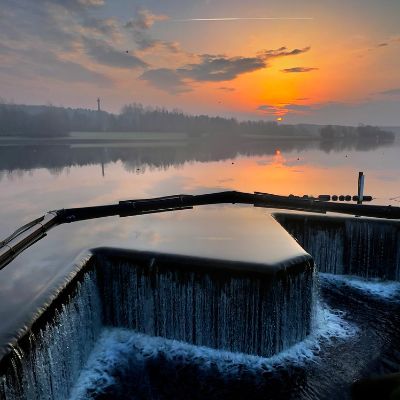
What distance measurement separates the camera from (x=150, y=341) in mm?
10883

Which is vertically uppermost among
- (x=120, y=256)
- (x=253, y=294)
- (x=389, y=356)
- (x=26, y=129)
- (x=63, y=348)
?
(x=26, y=129)

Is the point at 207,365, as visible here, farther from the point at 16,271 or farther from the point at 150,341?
the point at 16,271

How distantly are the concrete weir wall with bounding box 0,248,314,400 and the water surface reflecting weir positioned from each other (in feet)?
Answer: 0.09

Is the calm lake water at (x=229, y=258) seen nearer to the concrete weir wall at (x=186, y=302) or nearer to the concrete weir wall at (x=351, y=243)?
the concrete weir wall at (x=186, y=302)

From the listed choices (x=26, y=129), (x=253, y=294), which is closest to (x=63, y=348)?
(x=253, y=294)

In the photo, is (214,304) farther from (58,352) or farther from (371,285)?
(371,285)

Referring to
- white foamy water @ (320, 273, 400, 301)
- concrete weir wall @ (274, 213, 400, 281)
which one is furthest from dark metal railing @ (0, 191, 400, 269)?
white foamy water @ (320, 273, 400, 301)

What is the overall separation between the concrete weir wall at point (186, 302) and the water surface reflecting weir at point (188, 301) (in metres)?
0.03

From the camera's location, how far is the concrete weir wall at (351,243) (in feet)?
51.1

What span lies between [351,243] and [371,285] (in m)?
2.03

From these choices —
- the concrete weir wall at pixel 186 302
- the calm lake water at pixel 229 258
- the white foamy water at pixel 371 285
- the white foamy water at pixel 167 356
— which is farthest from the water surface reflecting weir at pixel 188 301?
the white foamy water at pixel 371 285

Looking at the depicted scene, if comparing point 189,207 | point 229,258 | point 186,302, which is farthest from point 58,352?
point 189,207

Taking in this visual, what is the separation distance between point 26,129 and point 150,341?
14350cm

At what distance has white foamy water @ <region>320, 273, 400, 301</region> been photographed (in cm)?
1419
